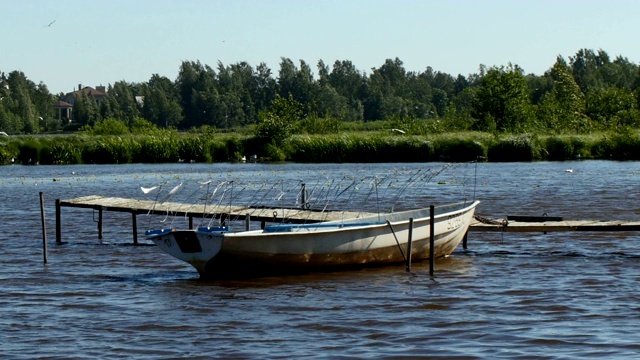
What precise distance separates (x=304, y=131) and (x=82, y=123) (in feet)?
345

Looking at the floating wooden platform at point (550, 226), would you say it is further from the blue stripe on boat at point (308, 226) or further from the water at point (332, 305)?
the blue stripe on boat at point (308, 226)

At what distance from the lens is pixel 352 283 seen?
23297mm

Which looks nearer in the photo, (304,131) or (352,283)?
(352,283)

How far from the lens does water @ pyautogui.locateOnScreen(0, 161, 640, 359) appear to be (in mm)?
17361

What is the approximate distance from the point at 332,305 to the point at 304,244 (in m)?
2.93

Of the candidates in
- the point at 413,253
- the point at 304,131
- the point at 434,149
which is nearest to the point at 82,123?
the point at 304,131

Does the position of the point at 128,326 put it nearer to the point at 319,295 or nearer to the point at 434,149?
the point at 319,295

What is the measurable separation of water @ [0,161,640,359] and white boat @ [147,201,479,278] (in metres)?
0.31

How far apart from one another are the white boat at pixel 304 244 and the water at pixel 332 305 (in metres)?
0.31

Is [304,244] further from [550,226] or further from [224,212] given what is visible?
[550,226]

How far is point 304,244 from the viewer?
23.5 metres

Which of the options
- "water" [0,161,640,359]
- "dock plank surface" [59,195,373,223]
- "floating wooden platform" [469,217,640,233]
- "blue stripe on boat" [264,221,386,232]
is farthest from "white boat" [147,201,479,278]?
"dock plank surface" [59,195,373,223]

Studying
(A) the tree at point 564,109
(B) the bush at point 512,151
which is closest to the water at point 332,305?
(B) the bush at point 512,151

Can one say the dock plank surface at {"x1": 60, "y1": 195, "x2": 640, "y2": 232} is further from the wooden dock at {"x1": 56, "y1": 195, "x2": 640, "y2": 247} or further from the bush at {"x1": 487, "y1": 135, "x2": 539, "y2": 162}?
the bush at {"x1": 487, "y1": 135, "x2": 539, "y2": 162}
